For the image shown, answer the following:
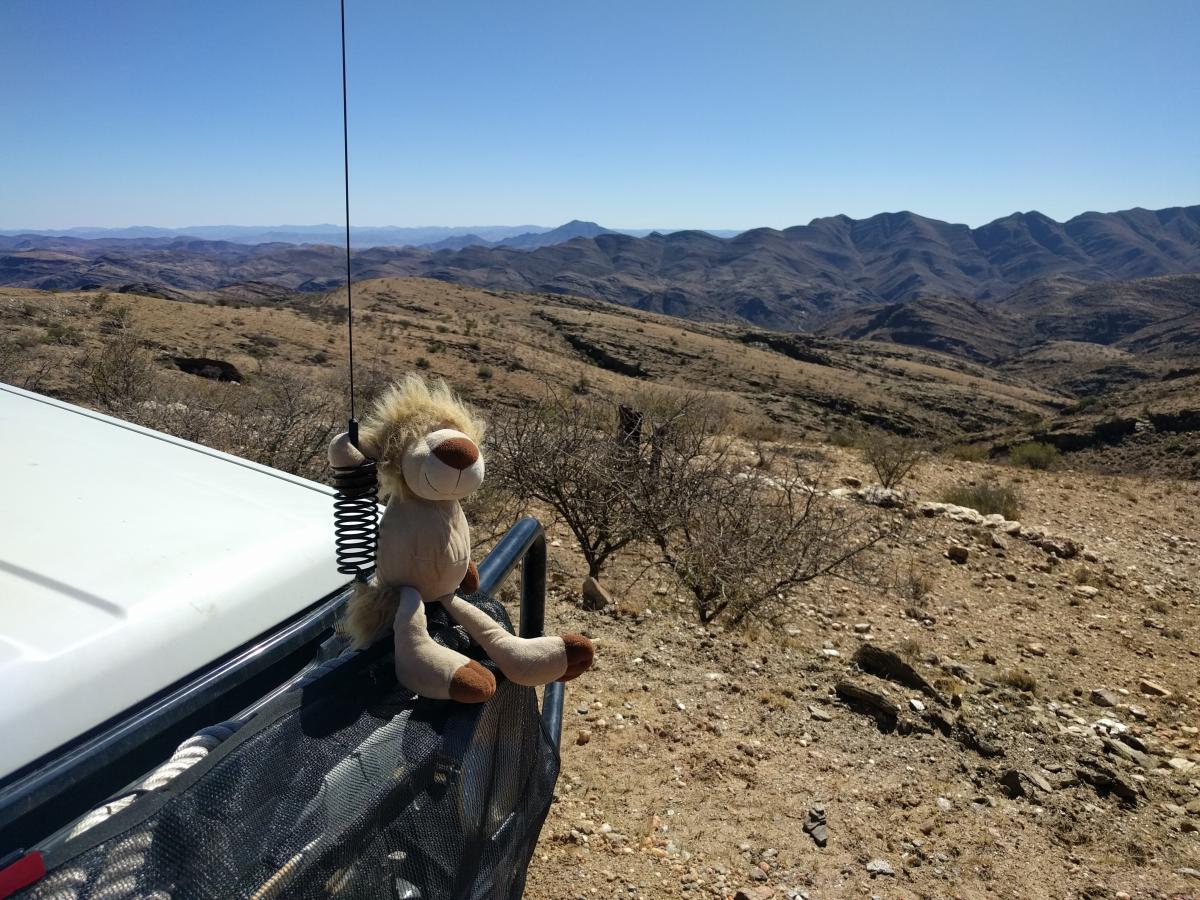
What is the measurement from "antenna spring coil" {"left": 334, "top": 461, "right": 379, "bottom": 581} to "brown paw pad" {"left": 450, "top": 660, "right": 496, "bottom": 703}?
1.30 ft

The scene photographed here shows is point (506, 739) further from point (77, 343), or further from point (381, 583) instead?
point (77, 343)

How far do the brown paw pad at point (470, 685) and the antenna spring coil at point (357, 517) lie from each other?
396 mm

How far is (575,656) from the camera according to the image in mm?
1402

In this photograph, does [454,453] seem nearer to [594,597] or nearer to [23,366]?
[594,597]

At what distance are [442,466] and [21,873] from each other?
78cm

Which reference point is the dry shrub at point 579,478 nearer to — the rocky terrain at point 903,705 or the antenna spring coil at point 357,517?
the rocky terrain at point 903,705

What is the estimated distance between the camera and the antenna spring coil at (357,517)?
4.53 ft

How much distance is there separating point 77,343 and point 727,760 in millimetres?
16642

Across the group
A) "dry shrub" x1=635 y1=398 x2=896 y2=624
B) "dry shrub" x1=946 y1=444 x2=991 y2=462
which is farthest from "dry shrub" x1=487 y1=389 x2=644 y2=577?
"dry shrub" x1=946 y1=444 x2=991 y2=462

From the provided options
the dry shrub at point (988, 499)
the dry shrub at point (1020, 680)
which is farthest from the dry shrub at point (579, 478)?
the dry shrub at point (988, 499)

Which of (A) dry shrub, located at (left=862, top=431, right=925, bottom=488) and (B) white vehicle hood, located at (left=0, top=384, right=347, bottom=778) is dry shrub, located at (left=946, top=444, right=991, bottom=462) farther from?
(B) white vehicle hood, located at (left=0, top=384, right=347, bottom=778)

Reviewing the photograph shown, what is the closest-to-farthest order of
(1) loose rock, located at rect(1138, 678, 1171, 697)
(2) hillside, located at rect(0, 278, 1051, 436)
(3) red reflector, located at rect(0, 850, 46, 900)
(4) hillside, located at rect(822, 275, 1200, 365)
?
(3) red reflector, located at rect(0, 850, 46, 900), (1) loose rock, located at rect(1138, 678, 1171, 697), (2) hillside, located at rect(0, 278, 1051, 436), (4) hillside, located at rect(822, 275, 1200, 365)

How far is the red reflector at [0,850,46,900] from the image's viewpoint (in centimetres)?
69

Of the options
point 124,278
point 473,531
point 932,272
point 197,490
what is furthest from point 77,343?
point 932,272
